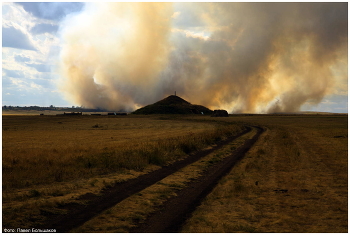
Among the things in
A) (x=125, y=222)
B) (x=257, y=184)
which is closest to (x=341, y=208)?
(x=257, y=184)

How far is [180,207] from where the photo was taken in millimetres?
12641

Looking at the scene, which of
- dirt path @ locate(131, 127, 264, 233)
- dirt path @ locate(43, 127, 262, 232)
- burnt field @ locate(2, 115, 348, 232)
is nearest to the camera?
dirt path @ locate(131, 127, 264, 233)

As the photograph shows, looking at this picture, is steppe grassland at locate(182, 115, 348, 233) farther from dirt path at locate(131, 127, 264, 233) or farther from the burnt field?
dirt path at locate(131, 127, 264, 233)

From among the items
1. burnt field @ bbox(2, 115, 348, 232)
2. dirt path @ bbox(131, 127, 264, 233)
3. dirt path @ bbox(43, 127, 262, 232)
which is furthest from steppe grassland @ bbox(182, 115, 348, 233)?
dirt path @ bbox(43, 127, 262, 232)

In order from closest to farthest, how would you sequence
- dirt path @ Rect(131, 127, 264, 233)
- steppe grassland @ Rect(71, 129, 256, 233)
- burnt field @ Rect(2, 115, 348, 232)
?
dirt path @ Rect(131, 127, 264, 233), steppe grassland @ Rect(71, 129, 256, 233), burnt field @ Rect(2, 115, 348, 232)

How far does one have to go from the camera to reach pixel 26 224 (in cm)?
1089

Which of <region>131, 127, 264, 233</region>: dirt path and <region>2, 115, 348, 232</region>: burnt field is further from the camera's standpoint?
<region>2, 115, 348, 232</region>: burnt field

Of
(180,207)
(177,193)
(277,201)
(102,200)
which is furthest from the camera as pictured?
(177,193)

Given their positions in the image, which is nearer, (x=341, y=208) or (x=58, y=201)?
(x=341, y=208)

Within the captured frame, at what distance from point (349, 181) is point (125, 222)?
1259 cm

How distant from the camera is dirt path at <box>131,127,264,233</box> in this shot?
10.4 meters

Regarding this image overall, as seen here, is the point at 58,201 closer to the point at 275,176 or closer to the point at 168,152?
the point at 275,176

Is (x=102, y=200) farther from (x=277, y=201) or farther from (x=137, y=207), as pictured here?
(x=277, y=201)

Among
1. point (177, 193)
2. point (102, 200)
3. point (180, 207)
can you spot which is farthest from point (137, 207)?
point (177, 193)
